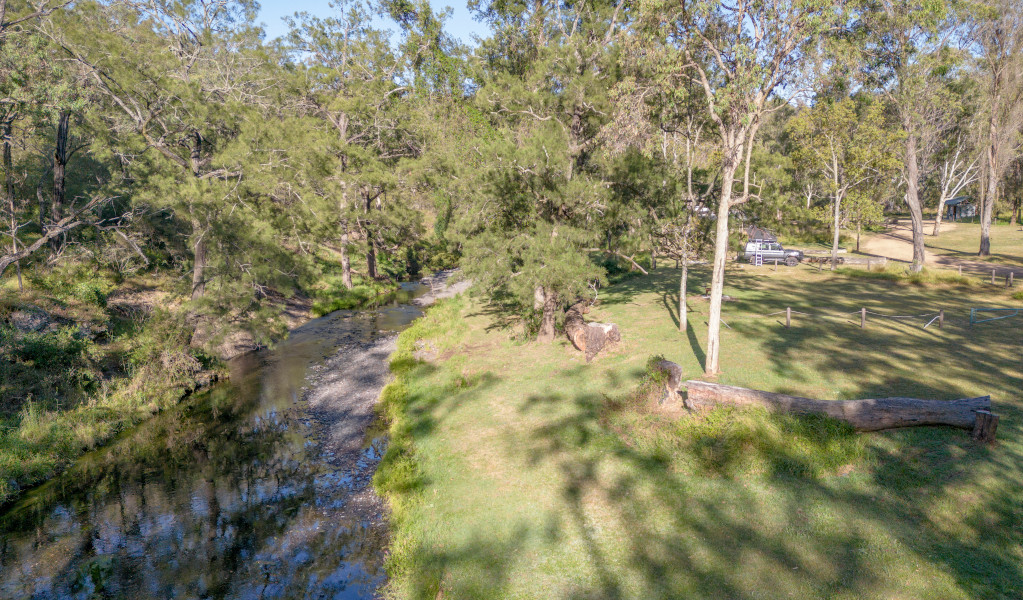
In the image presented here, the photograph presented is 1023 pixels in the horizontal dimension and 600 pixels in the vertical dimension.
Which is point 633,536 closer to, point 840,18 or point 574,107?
point 840,18

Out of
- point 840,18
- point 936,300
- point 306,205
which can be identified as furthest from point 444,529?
point 306,205

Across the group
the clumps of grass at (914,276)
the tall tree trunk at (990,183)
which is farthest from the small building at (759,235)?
the tall tree trunk at (990,183)

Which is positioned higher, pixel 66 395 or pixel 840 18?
pixel 840 18

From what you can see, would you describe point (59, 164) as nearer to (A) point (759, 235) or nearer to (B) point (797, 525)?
(B) point (797, 525)

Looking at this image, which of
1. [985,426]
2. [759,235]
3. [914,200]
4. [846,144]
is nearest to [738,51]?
[985,426]

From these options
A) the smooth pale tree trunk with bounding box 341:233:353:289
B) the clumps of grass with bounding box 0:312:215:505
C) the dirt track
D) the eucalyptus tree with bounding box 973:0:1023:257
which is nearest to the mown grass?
the dirt track

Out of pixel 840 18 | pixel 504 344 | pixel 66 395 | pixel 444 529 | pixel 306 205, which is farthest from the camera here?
pixel 306 205
